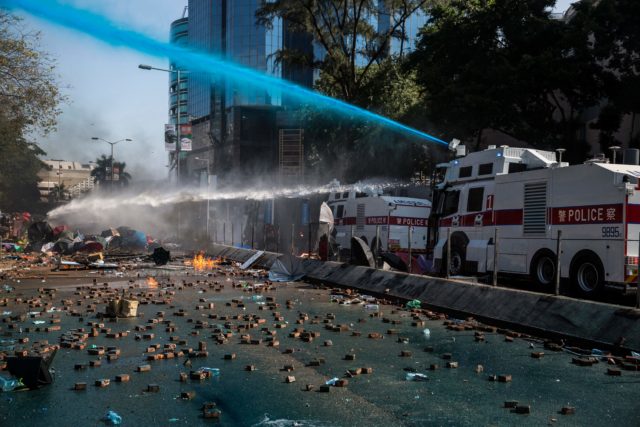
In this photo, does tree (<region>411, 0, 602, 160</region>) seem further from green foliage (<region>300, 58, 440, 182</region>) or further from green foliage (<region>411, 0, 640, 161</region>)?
green foliage (<region>300, 58, 440, 182</region>)

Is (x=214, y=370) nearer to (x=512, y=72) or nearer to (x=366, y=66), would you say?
(x=512, y=72)

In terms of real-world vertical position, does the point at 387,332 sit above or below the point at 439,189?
below

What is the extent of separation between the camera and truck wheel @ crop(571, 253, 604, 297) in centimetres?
1327

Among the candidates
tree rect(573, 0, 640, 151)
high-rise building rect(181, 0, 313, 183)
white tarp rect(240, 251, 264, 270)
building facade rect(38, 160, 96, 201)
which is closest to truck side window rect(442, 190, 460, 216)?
white tarp rect(240, 251, 264, 270)

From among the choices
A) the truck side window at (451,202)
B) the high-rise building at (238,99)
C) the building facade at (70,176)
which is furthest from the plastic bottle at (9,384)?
the building facade at (70,176)

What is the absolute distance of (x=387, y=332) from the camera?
34.0 ft

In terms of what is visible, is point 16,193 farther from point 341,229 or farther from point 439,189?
point 439,189

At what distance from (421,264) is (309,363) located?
1181 centimetres

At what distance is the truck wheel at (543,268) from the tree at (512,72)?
1476cm

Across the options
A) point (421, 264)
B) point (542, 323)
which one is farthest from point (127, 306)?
point (421, 264)

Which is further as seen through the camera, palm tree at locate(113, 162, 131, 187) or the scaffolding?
palm tree at locate(113, 162, 131, 187)

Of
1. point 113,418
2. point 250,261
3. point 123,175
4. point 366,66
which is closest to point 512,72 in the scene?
point 366,66

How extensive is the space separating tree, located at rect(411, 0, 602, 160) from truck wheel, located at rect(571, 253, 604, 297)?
1569cm

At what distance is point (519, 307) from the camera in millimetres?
10922
